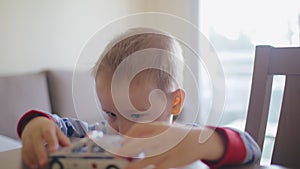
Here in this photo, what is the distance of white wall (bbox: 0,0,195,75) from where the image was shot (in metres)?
1.98

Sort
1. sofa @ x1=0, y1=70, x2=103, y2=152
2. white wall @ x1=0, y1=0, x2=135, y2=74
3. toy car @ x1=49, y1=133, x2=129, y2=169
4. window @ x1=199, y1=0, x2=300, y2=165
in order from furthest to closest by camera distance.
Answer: window @ x1=199, y1=0, x2=300, y2=165 < white wall @ x1=0, y1=0, x2=135, y2=74 < sofa @ x1=0, y1=70, x2=103, y2=152 < toy car @ x1=49, y1=133, x2=129, y2=169

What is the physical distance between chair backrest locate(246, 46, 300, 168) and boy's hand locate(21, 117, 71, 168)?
44 cm

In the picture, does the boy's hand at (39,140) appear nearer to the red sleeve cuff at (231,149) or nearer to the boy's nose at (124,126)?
the boy's nose at (124,126)

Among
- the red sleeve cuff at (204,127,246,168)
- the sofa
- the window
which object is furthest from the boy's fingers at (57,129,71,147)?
the window

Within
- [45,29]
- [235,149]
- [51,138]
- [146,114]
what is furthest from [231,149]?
[45,29]

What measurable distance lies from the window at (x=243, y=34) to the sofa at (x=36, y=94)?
840 mm

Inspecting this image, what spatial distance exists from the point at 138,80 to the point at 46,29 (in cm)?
166

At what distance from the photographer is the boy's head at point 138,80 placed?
635 millimetres

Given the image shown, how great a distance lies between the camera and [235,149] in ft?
1.79

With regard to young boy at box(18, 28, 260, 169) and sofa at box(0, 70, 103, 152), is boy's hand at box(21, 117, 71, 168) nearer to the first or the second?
young boy at box(18, 28, 260, 169)

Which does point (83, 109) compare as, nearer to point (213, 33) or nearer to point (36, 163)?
point (36, 163)

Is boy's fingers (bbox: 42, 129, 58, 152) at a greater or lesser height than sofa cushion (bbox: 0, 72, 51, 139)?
greater

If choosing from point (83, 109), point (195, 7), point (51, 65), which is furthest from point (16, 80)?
point (195, 7)

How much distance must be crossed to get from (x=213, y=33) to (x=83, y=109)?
1.62m
